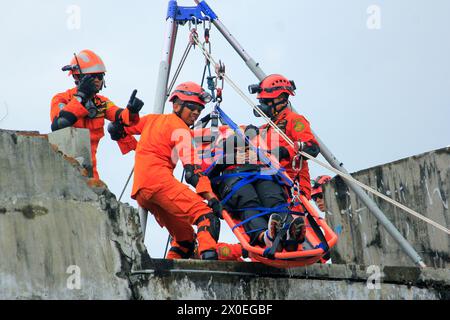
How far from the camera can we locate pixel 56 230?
750 centimetres

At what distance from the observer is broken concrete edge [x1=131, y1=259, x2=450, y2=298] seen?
8070mm

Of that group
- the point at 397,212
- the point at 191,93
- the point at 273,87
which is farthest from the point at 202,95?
the point at 397,212

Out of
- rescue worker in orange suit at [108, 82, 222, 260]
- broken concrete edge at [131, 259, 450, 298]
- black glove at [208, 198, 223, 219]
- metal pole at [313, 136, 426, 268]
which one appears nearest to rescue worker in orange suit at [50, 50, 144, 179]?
rescue worker in orange suit at [108, 82, 222, 260]

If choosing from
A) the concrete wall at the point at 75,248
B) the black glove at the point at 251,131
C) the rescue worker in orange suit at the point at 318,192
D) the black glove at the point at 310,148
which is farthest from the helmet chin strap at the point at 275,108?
the rescue worker in orange suit at the point at 318,192

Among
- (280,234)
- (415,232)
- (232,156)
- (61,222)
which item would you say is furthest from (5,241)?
(415,232)

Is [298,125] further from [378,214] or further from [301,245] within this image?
[301,245]

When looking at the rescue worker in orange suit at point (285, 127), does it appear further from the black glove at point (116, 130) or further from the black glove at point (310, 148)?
the black glove at point (116, 130)

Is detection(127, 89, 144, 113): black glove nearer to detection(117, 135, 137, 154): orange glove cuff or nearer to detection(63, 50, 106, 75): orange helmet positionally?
detection(117, 135, 137, 154): orange glove cuff

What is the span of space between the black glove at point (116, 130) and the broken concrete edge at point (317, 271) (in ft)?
7.72

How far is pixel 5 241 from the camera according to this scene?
7.22 metres

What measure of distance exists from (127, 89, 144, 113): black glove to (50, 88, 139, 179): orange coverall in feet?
0.21

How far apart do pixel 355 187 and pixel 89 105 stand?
297cm

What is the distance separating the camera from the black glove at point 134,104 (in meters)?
10.0
